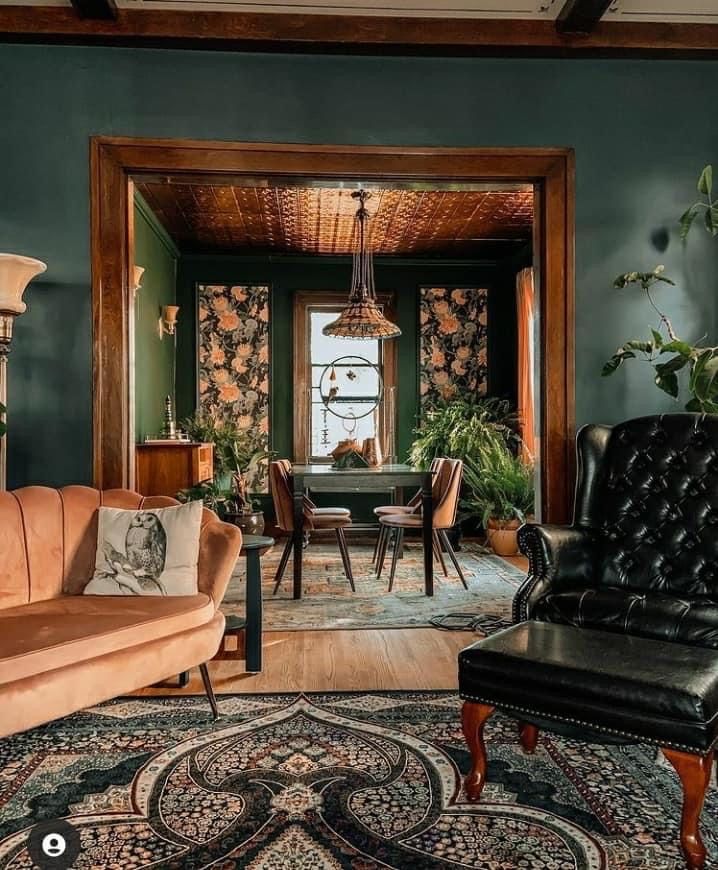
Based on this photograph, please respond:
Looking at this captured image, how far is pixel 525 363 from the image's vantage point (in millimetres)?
7219

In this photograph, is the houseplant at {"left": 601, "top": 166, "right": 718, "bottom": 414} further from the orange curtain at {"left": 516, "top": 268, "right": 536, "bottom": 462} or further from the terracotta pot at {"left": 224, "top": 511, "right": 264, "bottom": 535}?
the orange curtain at {"left": 516, "top": 268, "right": 536, "bottom": 462}

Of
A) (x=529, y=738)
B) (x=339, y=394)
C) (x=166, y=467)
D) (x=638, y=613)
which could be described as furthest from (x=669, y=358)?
(x=339, y=394)

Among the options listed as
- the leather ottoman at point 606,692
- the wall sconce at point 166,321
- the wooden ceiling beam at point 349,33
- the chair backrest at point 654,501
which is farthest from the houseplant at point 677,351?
the wall sconce at point 166,321

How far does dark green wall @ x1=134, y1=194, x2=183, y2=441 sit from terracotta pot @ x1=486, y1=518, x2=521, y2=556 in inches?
119

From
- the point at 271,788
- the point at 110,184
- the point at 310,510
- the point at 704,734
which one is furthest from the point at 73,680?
the point at 310,510

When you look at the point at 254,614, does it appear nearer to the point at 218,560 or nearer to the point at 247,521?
the point at 218,560

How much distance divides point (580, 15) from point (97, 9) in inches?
80.3

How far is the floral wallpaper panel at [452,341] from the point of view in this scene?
25.5ft

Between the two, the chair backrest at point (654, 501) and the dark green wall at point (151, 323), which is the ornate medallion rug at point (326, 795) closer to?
the chair backrest at point (654, 501)

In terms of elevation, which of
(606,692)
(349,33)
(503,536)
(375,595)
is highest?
(349,33)

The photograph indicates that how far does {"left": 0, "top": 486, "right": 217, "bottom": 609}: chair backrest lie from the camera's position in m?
2.70

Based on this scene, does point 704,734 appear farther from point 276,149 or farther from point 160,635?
point 276,149

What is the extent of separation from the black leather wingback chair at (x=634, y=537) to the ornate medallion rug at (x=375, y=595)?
4.08 feet

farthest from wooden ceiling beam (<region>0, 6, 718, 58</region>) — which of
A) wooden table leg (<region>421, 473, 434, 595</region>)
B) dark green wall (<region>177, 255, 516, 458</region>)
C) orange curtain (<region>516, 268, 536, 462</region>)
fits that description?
dark green wall (<region>177, 255, 516, 458</region>)
